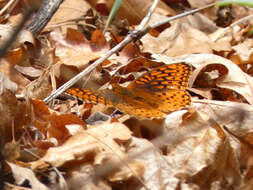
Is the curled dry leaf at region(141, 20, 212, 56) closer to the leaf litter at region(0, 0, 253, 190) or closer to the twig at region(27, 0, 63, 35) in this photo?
the leaf litter at region(0, 0, 253, 190)

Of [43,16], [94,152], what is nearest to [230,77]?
[94,152]

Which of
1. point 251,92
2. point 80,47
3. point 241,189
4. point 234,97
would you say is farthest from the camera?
point 80,47

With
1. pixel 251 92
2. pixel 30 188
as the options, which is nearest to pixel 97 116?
pixel 30 188

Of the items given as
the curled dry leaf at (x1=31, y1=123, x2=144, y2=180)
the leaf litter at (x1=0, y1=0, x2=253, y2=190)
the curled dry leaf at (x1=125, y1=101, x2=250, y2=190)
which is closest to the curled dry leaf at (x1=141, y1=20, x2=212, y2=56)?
the leaf litter at (x1=0, y1=0, x2=253, y2=190)

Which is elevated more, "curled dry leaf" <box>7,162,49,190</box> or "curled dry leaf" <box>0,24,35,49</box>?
"curled dry leaf" <box>0,24,35,49</box>

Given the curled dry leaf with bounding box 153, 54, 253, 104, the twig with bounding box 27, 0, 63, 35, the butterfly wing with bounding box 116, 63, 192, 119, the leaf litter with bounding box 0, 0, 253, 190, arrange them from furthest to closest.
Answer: the twig with bounding box 27, 0, 63, 35
the curled dry leaf with bounding box 153, 54, 253, 104
the butterfly wing with bounding box 116, 63, 192, 119
the leaf litter with bounding box 0, 0, 253, 190

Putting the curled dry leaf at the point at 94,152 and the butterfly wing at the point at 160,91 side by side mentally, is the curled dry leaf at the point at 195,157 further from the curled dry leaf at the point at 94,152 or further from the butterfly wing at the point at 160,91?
the butterfly wing at the point at 160,91

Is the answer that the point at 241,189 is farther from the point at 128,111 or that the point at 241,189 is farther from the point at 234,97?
the point at 234,97

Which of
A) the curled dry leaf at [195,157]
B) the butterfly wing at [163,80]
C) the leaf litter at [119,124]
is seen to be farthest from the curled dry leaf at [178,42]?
the curled dry leaf at [195,157]
